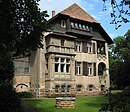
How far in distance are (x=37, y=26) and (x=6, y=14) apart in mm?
3335

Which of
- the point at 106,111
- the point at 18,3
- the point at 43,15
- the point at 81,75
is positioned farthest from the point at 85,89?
the point at 106,111

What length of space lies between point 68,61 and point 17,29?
2124cm

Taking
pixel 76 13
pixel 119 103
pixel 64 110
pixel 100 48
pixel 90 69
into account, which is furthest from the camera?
pixel 100 48

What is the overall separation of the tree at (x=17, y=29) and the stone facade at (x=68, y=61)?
15.4 metres

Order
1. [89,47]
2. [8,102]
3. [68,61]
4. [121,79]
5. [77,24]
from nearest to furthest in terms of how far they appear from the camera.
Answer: [8,102] < [68,61] < [121,79] < [77,24] < [89,47]

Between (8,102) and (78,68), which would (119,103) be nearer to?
(8,102)

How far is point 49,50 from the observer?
36219mm

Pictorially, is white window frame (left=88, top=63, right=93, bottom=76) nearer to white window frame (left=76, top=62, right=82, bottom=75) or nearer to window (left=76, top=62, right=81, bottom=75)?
white window frame (left=76, top=62, right=82, bottom=75)

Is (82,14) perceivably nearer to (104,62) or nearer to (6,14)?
(104,62)

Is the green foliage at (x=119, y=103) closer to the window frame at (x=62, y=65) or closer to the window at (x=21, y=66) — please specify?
the window frame at (x=62, y=65)

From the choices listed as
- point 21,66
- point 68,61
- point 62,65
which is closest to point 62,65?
point 62,65

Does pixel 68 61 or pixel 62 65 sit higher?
pixel 68 61

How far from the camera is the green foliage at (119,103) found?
284 inches

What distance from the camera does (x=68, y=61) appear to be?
125 ft
